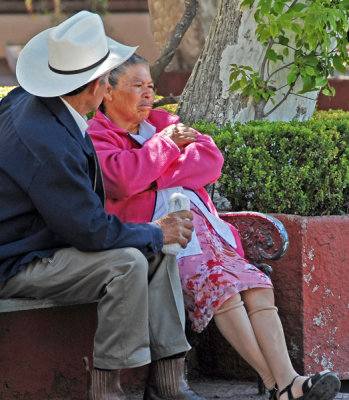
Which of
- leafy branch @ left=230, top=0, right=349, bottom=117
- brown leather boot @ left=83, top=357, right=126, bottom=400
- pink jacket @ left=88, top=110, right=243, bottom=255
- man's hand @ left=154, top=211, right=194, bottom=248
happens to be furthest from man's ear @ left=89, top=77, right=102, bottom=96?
leafy branch @ left=230, top=0, right=349, bottom=117

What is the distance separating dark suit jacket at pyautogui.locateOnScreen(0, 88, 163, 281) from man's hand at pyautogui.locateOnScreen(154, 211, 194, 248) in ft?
0.18

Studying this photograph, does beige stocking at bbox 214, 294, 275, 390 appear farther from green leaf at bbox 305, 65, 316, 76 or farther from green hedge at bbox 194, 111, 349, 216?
green leaf at bbox 305, 65, 316, 76

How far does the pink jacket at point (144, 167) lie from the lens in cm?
406

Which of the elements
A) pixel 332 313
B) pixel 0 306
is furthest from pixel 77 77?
pixel 332 313

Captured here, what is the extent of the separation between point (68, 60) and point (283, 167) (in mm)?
1527

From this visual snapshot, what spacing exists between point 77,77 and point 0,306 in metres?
0.96

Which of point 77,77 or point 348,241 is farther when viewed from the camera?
point 348,241

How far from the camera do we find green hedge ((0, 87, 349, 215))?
15.3ft

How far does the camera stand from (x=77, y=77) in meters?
3.60

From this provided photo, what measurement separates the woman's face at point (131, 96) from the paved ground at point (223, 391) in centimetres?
132

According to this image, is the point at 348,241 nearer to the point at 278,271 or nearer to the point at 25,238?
the point at 278,271

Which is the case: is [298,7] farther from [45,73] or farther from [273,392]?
[273,392]

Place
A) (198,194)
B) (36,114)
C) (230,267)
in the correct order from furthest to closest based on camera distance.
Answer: (198,194) → (230,267) → (36,114)

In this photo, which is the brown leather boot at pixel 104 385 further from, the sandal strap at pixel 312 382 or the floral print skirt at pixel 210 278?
the sandal strap at pixel 312 382
